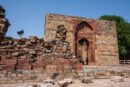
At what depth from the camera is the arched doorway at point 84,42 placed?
1906 centimetres

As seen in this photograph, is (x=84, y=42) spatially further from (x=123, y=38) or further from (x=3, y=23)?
(x=3, y=23)

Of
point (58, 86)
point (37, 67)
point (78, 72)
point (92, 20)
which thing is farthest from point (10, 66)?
point (92, 20)

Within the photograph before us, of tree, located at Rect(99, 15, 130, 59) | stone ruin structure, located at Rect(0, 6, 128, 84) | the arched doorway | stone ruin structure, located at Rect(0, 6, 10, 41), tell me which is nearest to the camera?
stone ruin structure, located at Rect(0, 6, 128, 84)

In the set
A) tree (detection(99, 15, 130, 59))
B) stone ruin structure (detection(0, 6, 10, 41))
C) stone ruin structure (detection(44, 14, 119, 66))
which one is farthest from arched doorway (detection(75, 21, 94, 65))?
stone ruin structure (detection(0, 6, 10, 41))

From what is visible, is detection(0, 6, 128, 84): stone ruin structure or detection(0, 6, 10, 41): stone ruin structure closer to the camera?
detection(0, 6, 128, 84): stone ruin structure

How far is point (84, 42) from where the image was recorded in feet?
65.1

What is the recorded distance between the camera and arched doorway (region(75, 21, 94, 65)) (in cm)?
1906

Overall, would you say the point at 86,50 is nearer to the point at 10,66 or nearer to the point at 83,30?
the point at 83,30

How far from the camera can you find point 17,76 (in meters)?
6.09

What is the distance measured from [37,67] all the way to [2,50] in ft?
4.99

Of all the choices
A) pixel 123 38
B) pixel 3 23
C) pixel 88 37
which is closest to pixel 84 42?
pixel 88 37

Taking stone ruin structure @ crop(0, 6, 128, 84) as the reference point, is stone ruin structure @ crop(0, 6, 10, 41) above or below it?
above

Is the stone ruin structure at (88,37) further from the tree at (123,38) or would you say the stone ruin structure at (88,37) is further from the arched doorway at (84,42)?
the tree at (123,38)

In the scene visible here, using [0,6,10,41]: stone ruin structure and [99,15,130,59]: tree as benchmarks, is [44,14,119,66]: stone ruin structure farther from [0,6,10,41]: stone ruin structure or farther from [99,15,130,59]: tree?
[0,6,10,41]: stone ruin structure
